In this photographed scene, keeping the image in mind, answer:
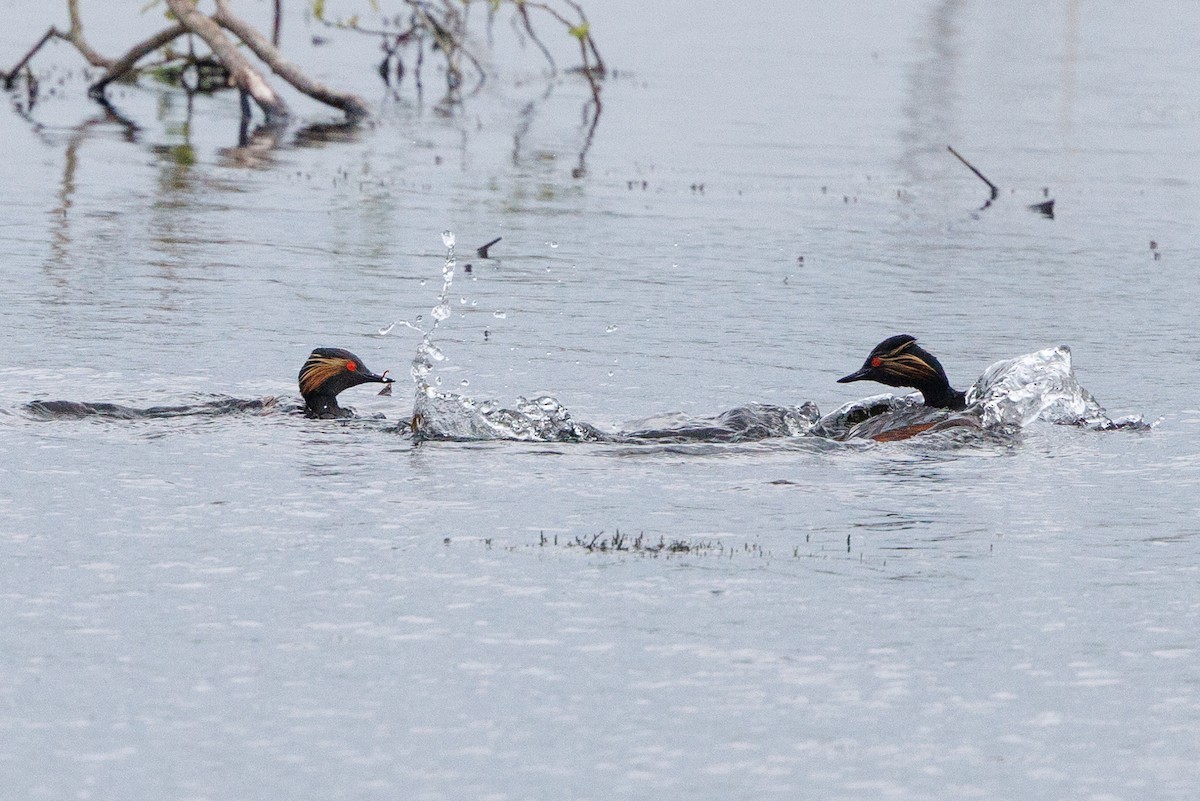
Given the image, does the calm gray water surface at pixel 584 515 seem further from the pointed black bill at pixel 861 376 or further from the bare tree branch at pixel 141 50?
the bare tree branch at pixel 141 50

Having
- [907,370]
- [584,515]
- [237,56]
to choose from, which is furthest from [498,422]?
[237,56]

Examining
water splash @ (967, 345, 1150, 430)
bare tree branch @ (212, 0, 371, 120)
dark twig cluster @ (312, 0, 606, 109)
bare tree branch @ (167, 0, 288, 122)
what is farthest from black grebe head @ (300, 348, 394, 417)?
bare tree branch @ (167, 0, 288, 122)

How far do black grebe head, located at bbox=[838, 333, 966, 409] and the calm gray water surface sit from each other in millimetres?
733

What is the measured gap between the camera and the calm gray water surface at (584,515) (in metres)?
6.83

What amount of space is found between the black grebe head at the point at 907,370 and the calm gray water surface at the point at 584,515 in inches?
28.9

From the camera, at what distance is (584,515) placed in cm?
977

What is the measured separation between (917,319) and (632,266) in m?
3.29

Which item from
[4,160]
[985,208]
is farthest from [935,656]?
[4,160]

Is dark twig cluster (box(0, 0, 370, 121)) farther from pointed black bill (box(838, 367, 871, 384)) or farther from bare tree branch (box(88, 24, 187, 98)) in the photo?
pointed black bill (box(838, 367, 871, 384))

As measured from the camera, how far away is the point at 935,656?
306 inches

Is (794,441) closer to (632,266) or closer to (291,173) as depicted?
(632,266)

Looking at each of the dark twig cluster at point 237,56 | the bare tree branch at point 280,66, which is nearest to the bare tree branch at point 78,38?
the dark twig cluster at point 237,56

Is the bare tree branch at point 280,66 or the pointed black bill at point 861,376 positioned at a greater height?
the bare tree branch at point 280,66

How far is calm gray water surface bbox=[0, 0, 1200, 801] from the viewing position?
6.83 meters
